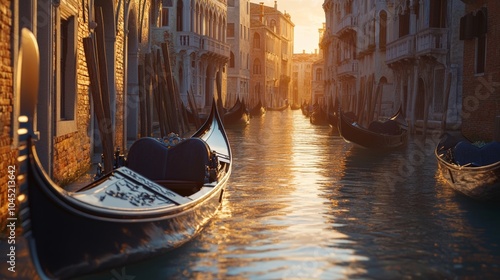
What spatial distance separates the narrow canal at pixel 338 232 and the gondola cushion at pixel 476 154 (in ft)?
1.44

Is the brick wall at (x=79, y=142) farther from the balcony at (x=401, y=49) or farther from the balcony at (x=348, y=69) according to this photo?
the balcony at (x=348, y=69)

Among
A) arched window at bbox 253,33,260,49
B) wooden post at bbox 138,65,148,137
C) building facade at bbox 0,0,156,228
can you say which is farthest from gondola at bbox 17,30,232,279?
arched window at bbox 253,33,260,49

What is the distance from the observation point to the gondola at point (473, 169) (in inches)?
271

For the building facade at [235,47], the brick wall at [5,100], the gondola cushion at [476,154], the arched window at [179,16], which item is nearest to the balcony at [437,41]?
the gondola cushion at [476,154]

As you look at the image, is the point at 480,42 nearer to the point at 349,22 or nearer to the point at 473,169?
the point at 473,169

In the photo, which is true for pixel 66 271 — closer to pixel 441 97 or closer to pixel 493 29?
pixel 493 29

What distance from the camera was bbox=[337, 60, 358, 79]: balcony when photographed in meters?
31.1

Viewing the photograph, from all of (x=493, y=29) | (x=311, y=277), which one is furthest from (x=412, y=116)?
(x=311, y=277)

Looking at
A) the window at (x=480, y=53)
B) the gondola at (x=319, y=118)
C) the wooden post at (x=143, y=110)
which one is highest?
the window at (x=480, y=53)

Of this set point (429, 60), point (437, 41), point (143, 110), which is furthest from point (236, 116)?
point (143, 110)

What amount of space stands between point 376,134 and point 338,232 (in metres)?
8.57

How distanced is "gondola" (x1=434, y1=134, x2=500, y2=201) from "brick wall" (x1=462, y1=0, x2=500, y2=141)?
455cm

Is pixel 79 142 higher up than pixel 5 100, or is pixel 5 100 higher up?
pixel 5 100

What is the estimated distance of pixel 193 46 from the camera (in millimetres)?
27906
